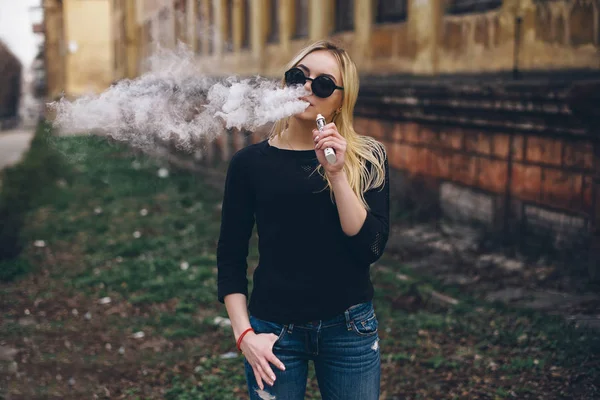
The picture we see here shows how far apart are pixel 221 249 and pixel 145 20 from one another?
29382mm

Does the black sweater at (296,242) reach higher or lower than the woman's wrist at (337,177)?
lower

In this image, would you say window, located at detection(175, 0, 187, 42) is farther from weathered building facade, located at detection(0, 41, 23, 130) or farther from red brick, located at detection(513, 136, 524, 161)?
weathered building facade, located at detection(0, 41, 23, 130)

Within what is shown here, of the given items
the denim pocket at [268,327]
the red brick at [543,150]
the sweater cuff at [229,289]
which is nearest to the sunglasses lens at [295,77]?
the sweater cuff at [229,289]

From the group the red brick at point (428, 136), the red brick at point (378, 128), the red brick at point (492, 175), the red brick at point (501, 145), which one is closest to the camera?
A: the red brick at point (501, 145)

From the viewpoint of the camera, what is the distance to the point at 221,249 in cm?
258

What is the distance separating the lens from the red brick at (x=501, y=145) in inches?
326

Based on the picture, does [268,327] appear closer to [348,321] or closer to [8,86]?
[348,321]

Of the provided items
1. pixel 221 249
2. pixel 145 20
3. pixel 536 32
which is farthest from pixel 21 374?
pixel 145 20

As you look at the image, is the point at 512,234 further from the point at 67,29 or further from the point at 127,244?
the point at 67,29

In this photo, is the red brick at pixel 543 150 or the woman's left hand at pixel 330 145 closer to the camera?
the woman's left hand at pixel 330 145

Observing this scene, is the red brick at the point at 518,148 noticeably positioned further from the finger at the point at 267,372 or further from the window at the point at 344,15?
the finger at the point at 267,372

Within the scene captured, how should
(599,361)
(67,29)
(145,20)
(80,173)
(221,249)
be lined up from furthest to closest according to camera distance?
(67,29) → (145,20) → (80,173) → (599,361) → (221,249)

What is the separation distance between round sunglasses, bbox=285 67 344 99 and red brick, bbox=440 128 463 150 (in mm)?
6988

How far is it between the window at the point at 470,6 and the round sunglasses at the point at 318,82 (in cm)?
689
